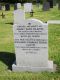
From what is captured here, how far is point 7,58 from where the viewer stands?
8516 mm

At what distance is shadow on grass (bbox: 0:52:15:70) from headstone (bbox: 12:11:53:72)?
0.55 m

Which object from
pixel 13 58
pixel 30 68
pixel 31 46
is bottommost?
pixel 13 58

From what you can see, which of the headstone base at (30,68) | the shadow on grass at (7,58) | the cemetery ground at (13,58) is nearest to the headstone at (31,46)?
the headstone base at (30,68)

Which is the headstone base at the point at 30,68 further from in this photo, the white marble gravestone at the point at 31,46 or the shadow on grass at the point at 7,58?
the shadow on grass at the point at 7,58

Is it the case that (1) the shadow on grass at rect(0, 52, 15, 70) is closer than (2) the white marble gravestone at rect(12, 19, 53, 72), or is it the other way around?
(2) the white marble gravestone at rect(12, 19, 53, 72)

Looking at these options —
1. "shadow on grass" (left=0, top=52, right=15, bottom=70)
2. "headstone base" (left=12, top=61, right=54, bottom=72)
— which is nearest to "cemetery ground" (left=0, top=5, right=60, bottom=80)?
"shadow on grass" (left=0, top=52, right=15, bottom=70)

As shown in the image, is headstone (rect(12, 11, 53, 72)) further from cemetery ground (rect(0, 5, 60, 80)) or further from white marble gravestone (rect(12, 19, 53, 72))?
cemetery ground (rect(0, 5, 60, 80))

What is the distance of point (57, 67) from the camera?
24.6 ft

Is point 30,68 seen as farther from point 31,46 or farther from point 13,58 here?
point 13,58

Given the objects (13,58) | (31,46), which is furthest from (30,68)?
(13,58)

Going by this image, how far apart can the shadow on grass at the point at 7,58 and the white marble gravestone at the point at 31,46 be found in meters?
0.55

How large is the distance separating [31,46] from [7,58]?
4.91ft

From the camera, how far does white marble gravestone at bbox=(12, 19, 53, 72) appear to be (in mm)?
7125

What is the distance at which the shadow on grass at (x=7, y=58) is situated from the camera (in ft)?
26.4
